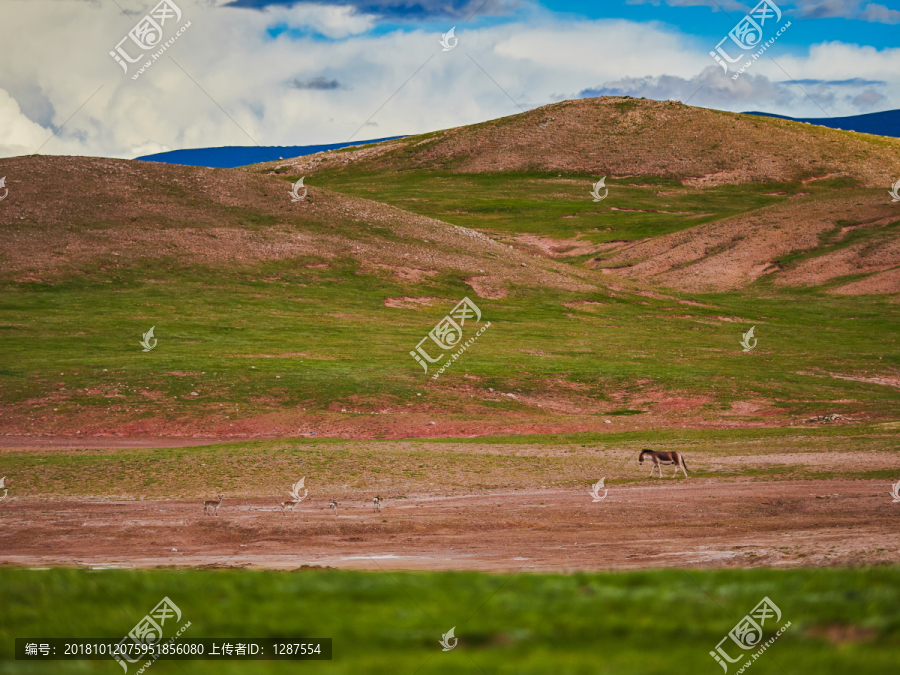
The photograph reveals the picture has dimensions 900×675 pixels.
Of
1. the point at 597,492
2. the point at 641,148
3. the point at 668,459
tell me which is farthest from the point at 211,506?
the point at 641,148

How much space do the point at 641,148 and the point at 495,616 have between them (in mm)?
165766

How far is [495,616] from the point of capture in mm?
7602

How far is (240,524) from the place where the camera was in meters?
17.0

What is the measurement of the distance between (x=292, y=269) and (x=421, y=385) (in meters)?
27.9

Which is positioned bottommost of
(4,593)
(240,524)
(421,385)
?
(4,593)

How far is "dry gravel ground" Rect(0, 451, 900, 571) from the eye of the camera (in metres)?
13.1

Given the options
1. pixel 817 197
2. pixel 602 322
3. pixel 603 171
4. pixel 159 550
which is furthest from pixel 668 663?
pixel 603 171

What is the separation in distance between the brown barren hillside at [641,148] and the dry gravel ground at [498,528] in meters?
137

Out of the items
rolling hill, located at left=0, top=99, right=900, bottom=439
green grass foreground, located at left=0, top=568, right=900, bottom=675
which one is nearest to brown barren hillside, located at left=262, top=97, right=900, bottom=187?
rolling hill, located at left=0, top=99, right=900, bottom=439

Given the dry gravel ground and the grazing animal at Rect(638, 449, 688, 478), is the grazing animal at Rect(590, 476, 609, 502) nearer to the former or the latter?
the dry gravel ground

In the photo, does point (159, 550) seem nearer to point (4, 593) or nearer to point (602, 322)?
point (4, 593)

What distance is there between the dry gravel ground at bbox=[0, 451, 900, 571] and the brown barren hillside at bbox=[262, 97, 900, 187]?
137 m

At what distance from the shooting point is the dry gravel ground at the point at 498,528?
1315 centimetres

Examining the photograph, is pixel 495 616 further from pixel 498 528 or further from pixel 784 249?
pixel 784 249
